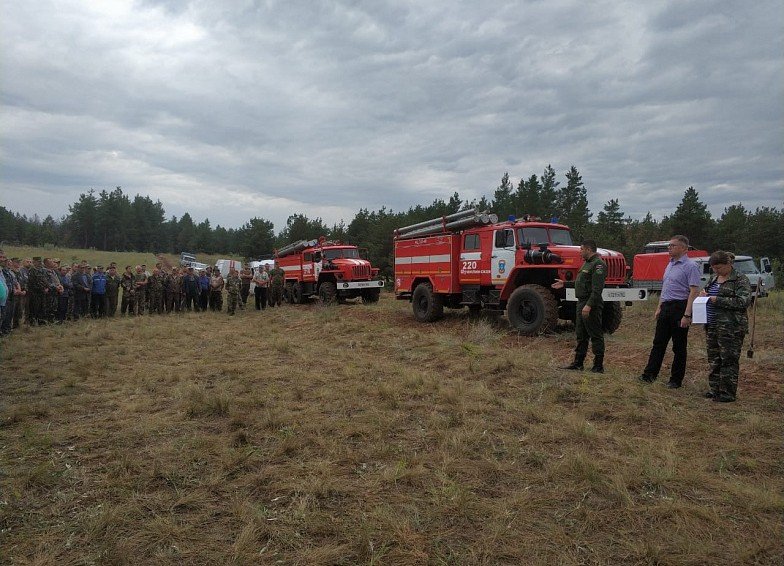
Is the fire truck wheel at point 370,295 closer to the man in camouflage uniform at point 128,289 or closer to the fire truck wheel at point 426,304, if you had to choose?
the fire truck wheel at point 426,304

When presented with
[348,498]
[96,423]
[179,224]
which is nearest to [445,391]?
[348,498]

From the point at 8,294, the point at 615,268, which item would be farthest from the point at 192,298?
the point at 615,268

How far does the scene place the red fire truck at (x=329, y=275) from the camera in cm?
1722

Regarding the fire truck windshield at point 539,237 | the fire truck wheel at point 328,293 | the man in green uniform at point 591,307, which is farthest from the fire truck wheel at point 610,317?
the fire truck wheel at point 328,293

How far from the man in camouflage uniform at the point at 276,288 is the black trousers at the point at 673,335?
15370mm

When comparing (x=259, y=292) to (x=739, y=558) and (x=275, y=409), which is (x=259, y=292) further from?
(x=739, y=558)

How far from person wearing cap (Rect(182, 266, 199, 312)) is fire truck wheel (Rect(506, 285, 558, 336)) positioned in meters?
11.0

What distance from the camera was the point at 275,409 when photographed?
4953 millimetres

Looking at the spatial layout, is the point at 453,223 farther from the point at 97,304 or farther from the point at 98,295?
the point at 97,304

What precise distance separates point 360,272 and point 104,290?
7806 millimetres

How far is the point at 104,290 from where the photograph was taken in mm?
14016

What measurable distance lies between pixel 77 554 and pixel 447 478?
2191 mm

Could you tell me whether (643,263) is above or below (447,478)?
above

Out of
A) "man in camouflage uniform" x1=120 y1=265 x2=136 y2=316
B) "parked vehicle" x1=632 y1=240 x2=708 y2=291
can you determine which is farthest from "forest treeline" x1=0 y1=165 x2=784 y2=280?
"man in camouflage uniform" x1=120 y1=265 x2=136 y2=316
